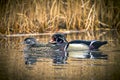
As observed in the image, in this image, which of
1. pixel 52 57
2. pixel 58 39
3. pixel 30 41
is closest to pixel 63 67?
pixel 52 57

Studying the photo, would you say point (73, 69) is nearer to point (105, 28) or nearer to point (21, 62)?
point (21, 62)

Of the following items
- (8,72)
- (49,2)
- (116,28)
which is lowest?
(8,72)

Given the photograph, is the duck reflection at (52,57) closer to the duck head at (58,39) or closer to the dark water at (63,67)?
the dark water at (63,67)

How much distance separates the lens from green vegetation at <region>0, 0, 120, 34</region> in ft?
18.7

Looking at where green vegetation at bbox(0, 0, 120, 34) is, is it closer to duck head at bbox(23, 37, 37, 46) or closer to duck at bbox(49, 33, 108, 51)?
duck head at bbox(23, 37, 37, 46)

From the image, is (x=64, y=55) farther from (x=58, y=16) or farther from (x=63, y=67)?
(x=58, y=16)

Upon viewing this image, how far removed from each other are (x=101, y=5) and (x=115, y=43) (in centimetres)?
68

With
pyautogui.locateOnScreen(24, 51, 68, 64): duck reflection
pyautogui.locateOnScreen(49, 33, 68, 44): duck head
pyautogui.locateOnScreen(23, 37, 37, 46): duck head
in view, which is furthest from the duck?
pyautogui.locateOnScreen(23, 37, 37, 46): duck head

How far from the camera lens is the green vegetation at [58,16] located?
5.69 metres

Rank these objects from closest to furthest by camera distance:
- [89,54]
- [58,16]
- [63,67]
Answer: [63,67]
[89,54]
[58,16]

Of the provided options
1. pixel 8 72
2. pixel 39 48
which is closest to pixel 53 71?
pixel 8 72

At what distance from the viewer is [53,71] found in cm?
431

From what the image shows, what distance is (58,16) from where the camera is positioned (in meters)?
5.72

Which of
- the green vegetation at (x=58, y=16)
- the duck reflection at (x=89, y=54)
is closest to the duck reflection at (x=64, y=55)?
the duck reflection at (x=89, y=54)
